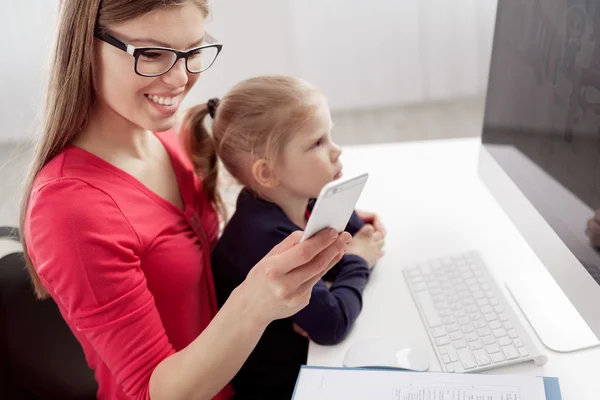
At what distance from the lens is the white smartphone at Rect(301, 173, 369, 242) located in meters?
0.62

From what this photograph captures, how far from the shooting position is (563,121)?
771 millimetres

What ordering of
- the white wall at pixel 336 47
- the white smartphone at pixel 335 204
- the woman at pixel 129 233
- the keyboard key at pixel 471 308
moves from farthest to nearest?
the white wall at pixel 336 47
the keyboard key at pixel 471 308
the woman at pixel 129 233
the white smartphone at pixel 335 204

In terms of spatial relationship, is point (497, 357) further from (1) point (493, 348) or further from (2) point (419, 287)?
(2) point (419, 287)

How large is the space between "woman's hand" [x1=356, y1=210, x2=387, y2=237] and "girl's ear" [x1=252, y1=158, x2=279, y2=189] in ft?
0.61

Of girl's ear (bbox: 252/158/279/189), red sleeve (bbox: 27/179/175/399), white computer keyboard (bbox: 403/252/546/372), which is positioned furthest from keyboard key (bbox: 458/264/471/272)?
red sleeve (bbox: 27/179/175/399)

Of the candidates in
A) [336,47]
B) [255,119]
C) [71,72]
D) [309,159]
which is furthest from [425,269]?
[336,47]

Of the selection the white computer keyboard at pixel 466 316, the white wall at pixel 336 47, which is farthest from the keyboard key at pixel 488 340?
the white wall at pixel 336 47

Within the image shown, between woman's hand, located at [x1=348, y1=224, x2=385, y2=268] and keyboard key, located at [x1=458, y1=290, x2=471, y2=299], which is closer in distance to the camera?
keyboard key, located at [x1=458, y1=290, x2=471, y2=299]

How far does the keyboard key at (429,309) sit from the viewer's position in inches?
34.3

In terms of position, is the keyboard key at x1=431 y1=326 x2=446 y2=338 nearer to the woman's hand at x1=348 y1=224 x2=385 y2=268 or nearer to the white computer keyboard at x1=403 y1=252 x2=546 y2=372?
the white computer keyboard at x1=403 y1=252 x2=546 y2=372

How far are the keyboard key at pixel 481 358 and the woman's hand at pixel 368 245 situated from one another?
0.85 feet

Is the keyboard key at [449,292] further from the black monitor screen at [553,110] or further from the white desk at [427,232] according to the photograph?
the black monitor screen at [553,110]

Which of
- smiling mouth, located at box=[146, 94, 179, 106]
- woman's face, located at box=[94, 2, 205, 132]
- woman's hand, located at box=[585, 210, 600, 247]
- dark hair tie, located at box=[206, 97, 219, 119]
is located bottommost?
woman's hand, located at box=[585, 210, 600, 247]

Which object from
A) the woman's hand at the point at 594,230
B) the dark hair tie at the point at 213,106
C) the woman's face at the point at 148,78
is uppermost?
the woman's face at the point at 148,78
